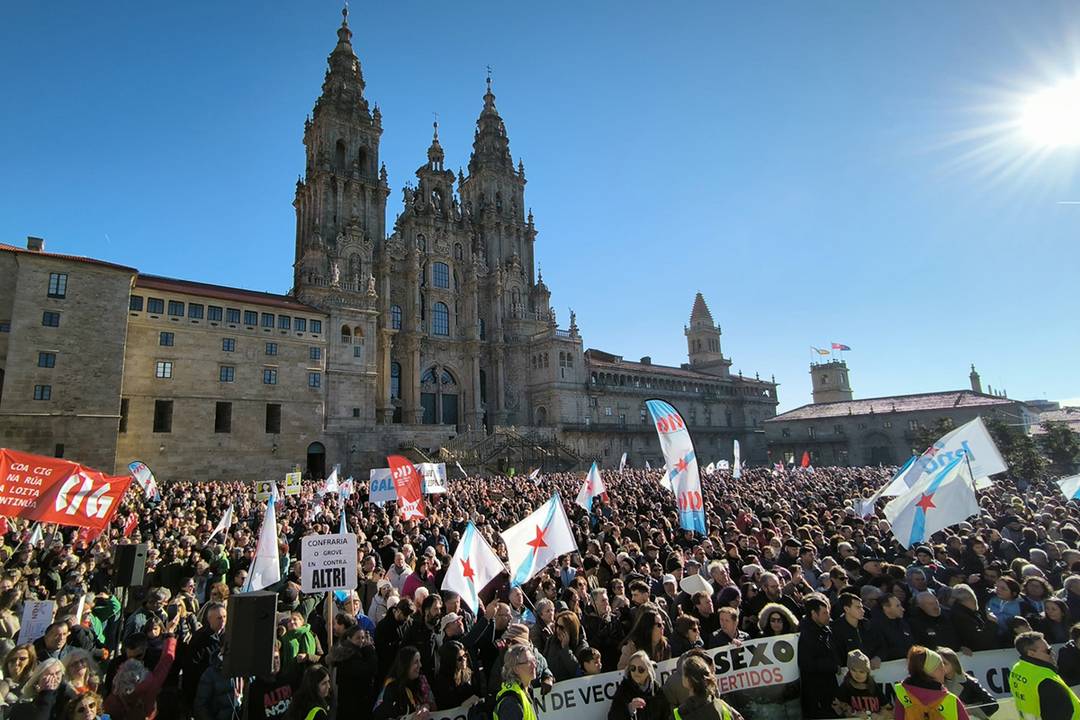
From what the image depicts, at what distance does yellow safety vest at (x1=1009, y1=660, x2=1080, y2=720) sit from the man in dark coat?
1425 millimetres

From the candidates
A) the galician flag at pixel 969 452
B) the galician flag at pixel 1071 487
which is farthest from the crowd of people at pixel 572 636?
the galician flag at pixel 1071 487

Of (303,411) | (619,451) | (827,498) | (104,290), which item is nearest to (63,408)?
(104,290)

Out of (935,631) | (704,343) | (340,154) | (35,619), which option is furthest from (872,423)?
(35,619)

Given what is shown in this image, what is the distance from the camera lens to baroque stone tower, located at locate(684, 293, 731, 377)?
84.0 metres

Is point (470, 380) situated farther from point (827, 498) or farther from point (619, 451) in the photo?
point (827, 498)

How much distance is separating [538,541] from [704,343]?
82.2m

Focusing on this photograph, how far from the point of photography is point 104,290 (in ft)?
Answer: 109

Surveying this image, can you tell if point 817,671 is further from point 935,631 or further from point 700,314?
point 700,314

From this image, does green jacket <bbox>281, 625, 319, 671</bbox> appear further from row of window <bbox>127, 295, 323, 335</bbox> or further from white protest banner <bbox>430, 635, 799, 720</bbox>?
row of window <bbox>127, 295, 323, 335</bbox>

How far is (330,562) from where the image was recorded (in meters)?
7.34

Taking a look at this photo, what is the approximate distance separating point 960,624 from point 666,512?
13003 millimetres

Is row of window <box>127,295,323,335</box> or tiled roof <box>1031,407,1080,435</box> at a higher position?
row of window <box>127,295,323,335</box>

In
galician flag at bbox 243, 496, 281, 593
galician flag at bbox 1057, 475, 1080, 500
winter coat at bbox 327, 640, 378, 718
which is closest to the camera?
winter coat at bbox 327, 640, 378, 718

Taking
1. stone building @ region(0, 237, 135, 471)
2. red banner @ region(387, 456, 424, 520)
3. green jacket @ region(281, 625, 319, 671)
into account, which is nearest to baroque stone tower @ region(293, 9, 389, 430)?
stone building @ region(0, 237, 135, 471)
